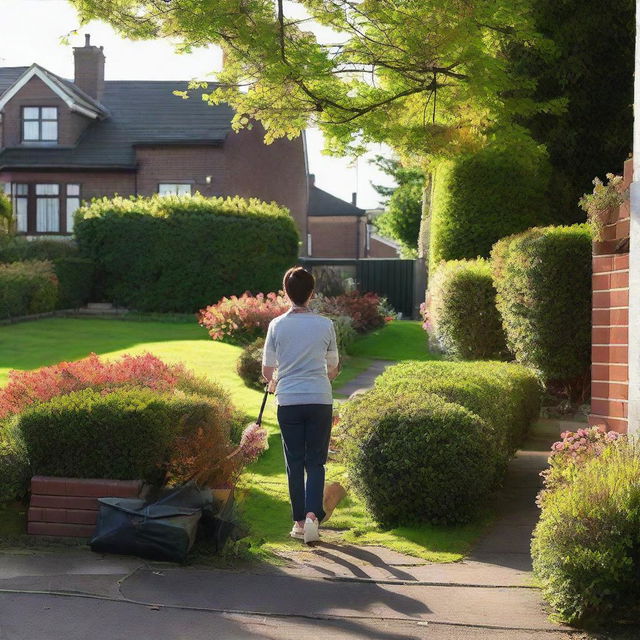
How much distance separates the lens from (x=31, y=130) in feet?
132

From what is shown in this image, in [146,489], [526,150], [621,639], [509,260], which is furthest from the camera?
[526,150]

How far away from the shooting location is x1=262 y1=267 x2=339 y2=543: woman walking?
25.3 ft

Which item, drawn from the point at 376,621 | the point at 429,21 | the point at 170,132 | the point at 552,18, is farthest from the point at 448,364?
the point at 170,132

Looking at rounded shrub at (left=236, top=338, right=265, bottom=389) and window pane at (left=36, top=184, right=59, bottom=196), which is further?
window pane at (left=36, top=184, right=59, bottom=196)

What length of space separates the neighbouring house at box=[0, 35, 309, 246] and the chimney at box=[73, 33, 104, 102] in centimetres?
147

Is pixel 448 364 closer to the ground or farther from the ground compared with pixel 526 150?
closer to the ground

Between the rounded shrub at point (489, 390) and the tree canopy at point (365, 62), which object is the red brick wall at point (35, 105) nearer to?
the tree canopy at point (365, 62)

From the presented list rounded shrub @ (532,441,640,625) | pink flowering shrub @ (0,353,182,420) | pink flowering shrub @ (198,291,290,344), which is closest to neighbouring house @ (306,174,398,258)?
pink flowering shrub @ (198,291,290,344)

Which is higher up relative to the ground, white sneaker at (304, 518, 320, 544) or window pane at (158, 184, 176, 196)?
window pane at (158, 184, 176, 196)

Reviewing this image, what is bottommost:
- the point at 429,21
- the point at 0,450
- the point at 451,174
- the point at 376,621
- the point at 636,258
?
the point at 376,621

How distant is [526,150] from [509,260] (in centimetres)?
461

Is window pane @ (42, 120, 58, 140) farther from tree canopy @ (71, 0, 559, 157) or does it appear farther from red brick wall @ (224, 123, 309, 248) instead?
tree canopy @ (71, 0, 559, 157)

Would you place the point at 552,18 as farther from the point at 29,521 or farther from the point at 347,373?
the point at 29,521

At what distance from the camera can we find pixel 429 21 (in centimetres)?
1383
